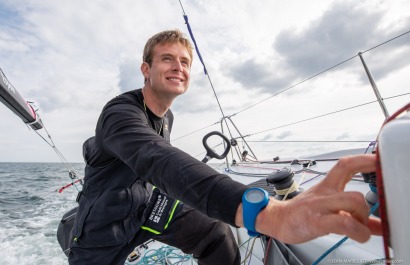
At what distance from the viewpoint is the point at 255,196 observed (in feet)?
1.96

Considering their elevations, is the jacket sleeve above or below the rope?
above

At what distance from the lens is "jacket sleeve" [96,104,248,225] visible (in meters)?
0.65

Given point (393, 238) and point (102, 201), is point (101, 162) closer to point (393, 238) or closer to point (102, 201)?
point (102, 201)

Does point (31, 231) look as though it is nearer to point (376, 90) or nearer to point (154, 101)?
point (154, 101)

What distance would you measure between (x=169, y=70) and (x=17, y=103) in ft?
4.98

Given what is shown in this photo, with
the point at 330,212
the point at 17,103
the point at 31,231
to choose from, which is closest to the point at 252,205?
the point at 330,212

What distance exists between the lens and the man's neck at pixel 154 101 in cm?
152

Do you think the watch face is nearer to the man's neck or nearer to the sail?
the man's neck

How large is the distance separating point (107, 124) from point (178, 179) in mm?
466

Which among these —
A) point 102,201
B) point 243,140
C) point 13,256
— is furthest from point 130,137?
point 13,256

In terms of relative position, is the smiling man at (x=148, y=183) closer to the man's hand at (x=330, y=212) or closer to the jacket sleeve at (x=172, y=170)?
the jacket sleeve at (x=172, y=170)

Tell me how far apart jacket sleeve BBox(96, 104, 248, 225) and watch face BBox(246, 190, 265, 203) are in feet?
0.10

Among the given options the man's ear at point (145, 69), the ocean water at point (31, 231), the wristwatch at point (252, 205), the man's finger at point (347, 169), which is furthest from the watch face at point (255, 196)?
the ocean water at point (31, 231)

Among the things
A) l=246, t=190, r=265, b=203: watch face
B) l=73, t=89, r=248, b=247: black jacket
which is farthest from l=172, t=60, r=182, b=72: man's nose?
l=246, t=190, r=265, b=203: watch face
